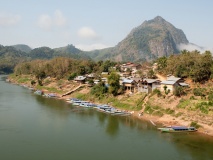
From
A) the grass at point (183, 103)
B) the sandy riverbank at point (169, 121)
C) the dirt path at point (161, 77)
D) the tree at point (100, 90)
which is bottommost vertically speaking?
the sandy riverbank at point (169, 121)

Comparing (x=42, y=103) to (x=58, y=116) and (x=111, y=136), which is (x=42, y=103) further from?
(x=111, y=136)

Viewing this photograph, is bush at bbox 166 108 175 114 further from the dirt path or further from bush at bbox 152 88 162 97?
the dirt path

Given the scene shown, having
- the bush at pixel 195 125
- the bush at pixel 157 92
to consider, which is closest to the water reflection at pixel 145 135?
the bush at pixel 195 125

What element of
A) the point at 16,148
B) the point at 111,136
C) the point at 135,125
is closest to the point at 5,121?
the point at 16,148

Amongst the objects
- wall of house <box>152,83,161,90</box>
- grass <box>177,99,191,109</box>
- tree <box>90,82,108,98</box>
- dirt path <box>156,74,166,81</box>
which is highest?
dirt path <box>156,74,166,81</box>

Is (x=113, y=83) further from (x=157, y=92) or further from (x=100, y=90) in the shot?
(x=157, y=92)

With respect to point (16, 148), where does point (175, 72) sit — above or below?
above

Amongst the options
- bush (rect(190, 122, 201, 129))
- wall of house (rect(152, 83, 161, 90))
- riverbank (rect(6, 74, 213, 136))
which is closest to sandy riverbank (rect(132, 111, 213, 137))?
riverbank (rect(6, 74, 213, 136))

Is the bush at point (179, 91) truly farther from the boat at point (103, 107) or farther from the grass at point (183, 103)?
the boat at point (103, 107)

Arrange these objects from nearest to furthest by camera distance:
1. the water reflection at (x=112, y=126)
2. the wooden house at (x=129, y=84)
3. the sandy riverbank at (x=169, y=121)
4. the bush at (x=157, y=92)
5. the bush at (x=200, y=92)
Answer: the sandy riverbank at (x=169, y=121) → the water reflection at (x=112, y=126) → the bush at (x=200, y=92) → the bush at (x=157, y=92) → the wooden house at (x=129, y=84)
